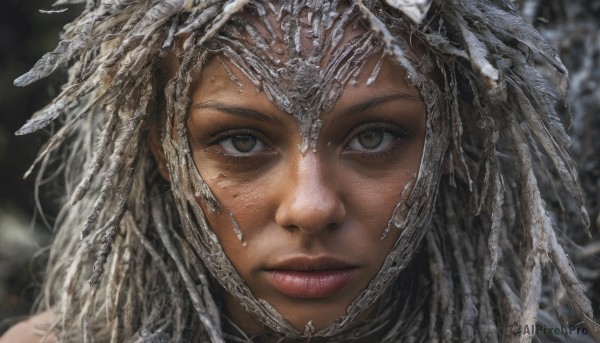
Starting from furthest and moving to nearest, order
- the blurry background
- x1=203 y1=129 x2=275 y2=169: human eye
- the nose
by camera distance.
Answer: the blurry background, x1=203 y1=129 x2=275 y2=169: human eye, the nose

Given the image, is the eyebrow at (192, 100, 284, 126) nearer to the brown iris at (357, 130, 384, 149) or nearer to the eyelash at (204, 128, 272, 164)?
the eyelash at (204, 128, 272, 164)

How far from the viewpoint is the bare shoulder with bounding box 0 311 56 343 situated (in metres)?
2.37

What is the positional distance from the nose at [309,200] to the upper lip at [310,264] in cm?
7

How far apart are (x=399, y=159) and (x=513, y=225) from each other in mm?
558

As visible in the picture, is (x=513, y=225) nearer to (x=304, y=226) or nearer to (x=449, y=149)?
(x=449, y=149)

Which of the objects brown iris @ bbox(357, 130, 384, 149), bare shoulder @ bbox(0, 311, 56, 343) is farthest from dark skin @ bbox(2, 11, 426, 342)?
bare shoulder @ bbox(0, 311, 56, 343)

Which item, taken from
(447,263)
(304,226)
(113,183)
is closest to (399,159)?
(304,226)

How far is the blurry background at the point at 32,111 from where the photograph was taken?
2.84 metres

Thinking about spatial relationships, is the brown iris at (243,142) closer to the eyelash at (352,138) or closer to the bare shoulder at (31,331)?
the eyelash at (352,138)

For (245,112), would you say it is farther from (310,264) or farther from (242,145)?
(310,264)

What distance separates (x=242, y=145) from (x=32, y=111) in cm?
210

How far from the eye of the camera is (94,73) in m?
1.97

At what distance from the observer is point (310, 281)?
1.85 m

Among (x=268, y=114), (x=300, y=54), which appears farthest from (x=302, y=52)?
(x=268, y=114)
